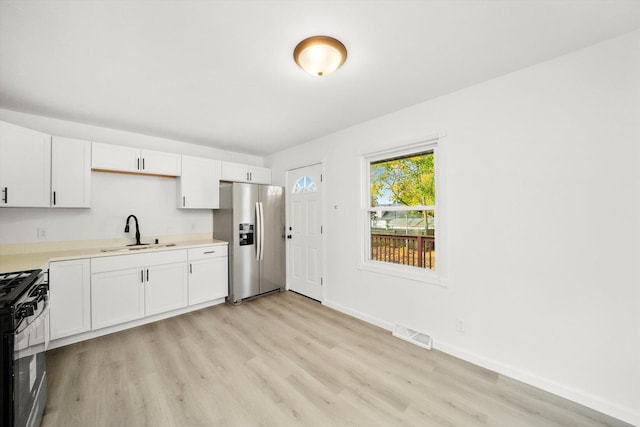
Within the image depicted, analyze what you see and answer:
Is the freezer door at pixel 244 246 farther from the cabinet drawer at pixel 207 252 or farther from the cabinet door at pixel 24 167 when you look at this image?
the cabinet door at pixel 24 167

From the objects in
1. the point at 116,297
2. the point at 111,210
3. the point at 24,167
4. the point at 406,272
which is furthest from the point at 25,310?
the point at 406,272

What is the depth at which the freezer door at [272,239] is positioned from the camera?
4012mm

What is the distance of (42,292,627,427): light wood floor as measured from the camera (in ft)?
5.33

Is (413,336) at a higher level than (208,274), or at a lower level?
lower

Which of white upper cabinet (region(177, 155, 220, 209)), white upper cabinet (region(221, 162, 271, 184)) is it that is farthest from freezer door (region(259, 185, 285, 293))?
white upper cabinet (region(177, 155, 220, 209))

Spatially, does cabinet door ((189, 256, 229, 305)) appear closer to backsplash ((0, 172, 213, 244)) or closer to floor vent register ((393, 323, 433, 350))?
backsplash ((0, 172, 213, 244))

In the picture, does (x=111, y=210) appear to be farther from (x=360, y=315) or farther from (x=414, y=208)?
(x=414, y=208)

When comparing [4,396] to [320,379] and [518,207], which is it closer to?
[320,379]

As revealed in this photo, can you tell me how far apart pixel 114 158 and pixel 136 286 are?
1.61 meters

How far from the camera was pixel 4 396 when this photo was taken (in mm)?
1097

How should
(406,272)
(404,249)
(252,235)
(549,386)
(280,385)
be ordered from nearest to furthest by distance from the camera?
(549,386), (280,385), (406,272), (404,249), (252,235)

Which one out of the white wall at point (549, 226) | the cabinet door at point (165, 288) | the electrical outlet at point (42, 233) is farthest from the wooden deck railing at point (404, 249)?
the electrical outlet at point (42, 233)

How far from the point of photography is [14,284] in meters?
1.50

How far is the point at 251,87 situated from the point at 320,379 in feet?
8.60
